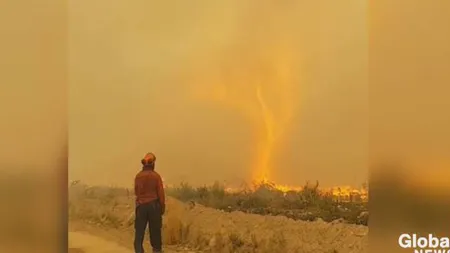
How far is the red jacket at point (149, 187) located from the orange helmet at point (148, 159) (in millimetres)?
59

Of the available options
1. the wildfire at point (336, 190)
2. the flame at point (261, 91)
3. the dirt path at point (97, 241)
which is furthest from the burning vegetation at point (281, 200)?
the dirt path at point (97, 241)

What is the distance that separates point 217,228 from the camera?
358 cm

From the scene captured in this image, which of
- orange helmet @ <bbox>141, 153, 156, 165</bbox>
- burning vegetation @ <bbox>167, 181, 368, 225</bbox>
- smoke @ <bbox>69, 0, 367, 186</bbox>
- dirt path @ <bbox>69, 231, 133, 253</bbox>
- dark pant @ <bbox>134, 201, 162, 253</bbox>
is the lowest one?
dirt path @ <bbox>69, 231, 133, 253</bbox>

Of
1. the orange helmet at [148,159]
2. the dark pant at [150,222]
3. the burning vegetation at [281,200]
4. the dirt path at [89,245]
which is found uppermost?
the orange helmet at [148,159]

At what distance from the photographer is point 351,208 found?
355 centimetres

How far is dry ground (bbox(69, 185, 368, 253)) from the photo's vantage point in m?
3.56

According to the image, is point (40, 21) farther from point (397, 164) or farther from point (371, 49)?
point (397, 164)

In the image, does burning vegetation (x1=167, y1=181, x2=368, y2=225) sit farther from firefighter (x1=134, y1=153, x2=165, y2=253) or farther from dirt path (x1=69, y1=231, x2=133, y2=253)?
dirt path (x1=69, y1=231, x2=133, y2=253)

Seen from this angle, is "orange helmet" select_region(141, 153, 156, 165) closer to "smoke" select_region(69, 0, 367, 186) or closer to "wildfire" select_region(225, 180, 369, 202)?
"smoke" select_region(69, 0, 367, 186)

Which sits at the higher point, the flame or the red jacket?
the flame

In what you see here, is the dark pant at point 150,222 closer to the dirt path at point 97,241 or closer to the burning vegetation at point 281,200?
the dirt path at point 97,241

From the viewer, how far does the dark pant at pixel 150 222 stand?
11.7 ft

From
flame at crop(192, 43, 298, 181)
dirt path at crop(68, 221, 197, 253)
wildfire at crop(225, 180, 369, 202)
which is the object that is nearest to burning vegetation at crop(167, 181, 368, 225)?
wildfire at crop(225, 180, 369, 202)

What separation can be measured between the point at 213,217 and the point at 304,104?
95cm
